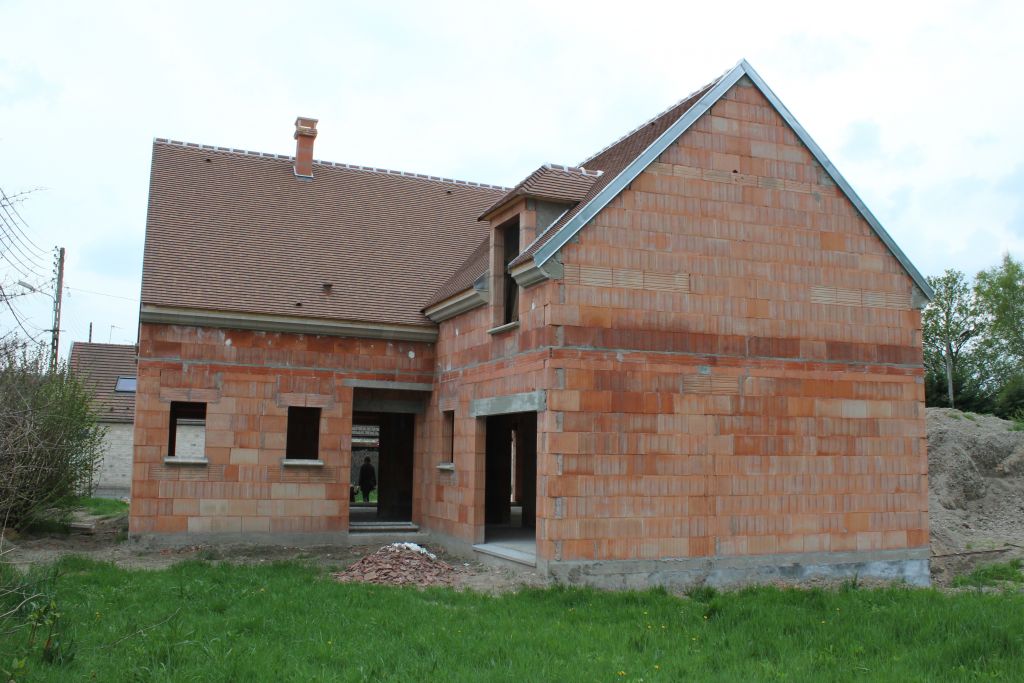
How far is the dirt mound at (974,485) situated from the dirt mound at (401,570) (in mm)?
10113

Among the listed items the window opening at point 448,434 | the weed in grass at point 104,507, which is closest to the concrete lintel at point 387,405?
the window opening at point 448,434

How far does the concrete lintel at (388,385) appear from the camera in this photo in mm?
18688

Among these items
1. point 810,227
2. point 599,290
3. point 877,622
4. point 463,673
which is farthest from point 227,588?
point 810,227

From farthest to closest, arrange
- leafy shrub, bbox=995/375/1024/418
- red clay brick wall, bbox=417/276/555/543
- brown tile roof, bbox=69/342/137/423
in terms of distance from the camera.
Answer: leafy shrub, bbox=995/375/1024/418, brown tile roof, bbox=69/342/137/423, red clay brick wall, bbox=417/276/555/543

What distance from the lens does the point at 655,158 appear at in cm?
1459

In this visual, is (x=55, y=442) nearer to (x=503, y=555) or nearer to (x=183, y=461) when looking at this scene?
(x=183, y=461)

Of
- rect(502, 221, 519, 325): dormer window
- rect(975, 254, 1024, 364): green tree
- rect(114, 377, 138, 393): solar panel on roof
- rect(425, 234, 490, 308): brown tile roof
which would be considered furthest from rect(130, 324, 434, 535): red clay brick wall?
rect(975, 254, 1024, 364): green tree

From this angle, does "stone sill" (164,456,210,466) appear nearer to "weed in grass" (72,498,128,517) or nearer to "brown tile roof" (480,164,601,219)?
"brown tile roof" (480,164,601,219)

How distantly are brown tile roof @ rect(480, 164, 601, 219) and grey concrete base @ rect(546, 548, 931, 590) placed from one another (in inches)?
226

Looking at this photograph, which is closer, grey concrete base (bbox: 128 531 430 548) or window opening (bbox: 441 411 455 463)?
grey concrete base (bbox: 128 531 430 548)

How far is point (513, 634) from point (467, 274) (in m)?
9.79

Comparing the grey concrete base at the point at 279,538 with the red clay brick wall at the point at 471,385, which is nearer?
the red clay brick wall at the point at 471,385

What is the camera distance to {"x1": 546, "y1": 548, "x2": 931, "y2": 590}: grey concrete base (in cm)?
1346

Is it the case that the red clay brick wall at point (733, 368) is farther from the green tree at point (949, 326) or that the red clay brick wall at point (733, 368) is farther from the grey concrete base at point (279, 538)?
the green tree at point (949, 326)
